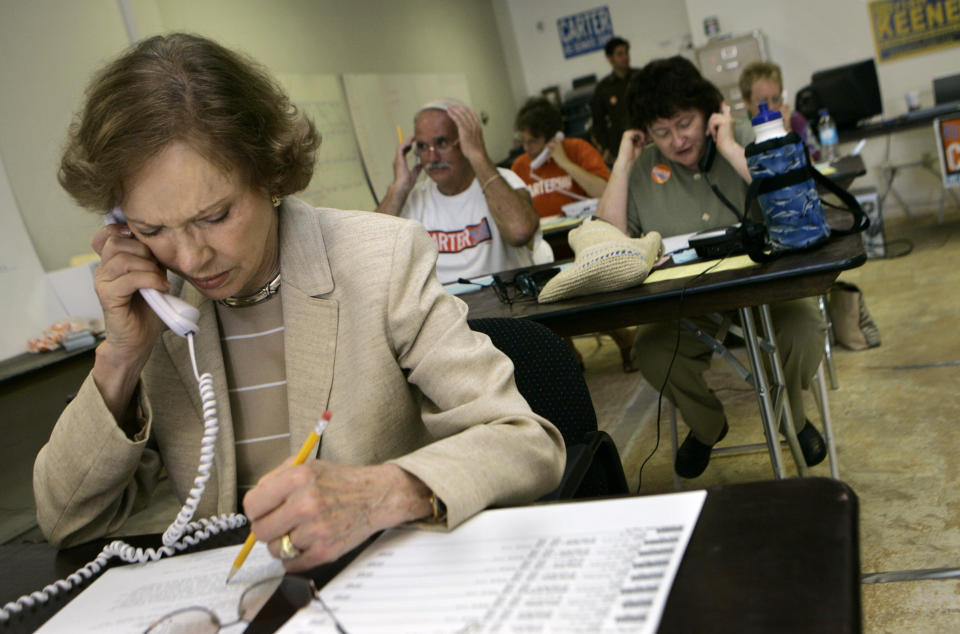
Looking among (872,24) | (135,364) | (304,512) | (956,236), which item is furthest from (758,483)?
(872,24)

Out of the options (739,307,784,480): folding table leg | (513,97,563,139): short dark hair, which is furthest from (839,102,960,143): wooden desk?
(739,307,784,480): folding table leg

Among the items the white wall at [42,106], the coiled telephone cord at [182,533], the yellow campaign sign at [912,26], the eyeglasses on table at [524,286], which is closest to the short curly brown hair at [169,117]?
the coiled telephone cord at [182,533]

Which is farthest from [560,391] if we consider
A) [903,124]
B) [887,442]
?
[903,124]

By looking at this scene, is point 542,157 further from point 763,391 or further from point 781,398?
point 763,391

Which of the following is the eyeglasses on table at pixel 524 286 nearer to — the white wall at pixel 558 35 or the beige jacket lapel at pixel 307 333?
the beige jacket lapel at pixel 307 333

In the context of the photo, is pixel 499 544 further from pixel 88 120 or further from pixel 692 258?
pixel 692 258

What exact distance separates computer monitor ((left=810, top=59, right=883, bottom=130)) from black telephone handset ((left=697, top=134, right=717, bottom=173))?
3.62 metres

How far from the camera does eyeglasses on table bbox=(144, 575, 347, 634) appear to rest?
71cm

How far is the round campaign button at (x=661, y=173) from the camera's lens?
272cm

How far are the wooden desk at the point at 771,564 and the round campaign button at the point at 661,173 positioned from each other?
2114 mm

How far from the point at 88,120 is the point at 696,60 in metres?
7.55

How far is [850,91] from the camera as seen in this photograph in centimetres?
566

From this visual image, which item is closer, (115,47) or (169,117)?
(169,117)

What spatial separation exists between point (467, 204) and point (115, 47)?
2.12 metres
